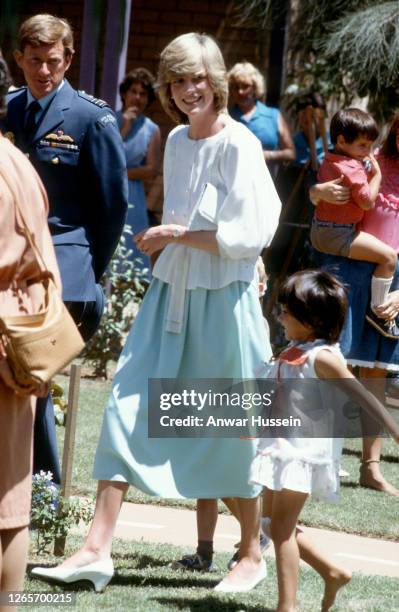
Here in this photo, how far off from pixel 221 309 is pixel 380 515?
6.09 feet

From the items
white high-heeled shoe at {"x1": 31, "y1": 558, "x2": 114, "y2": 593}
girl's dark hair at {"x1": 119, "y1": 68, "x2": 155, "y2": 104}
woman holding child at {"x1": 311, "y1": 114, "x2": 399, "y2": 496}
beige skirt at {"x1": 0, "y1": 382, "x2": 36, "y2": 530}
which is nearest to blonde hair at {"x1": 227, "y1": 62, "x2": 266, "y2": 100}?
girl's dark hair at {"x1": 119, "y1": 68, "x2": 155, "y2": 104}

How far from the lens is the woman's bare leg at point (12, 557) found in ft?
12.3

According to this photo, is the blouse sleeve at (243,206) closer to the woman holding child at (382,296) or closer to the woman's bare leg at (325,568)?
the woman's bare leg at (325,568)

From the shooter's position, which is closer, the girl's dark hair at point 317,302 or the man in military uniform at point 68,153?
the girl's dark hair at point 317,302

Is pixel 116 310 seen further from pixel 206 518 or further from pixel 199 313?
pixel 199 313

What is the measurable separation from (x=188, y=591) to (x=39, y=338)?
167cm

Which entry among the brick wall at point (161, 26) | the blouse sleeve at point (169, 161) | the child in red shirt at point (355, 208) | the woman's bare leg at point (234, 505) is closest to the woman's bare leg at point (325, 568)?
the woman's bare leg at point (234, 505)

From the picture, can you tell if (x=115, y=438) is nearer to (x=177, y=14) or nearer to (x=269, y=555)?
(x=269, y=555)

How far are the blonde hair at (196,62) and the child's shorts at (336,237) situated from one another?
2.10 m

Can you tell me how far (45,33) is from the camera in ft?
16.8

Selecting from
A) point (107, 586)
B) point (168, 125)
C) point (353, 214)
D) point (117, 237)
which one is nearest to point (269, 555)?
point (107, 586)

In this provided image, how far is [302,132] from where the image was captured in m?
10.8

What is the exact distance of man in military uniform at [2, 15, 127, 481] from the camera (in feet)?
16.9

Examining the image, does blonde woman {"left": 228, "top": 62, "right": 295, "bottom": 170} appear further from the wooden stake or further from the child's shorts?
the wooden stake
